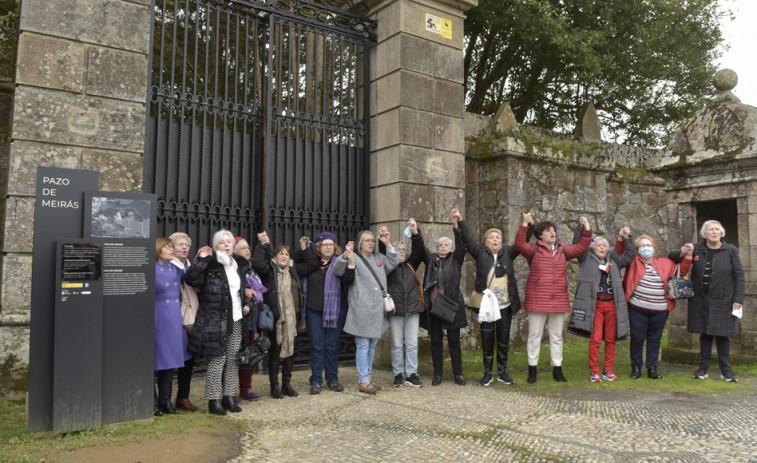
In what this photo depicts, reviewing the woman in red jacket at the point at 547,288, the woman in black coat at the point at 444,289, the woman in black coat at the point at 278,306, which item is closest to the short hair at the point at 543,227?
the woman in red jacket at the point at 547,288

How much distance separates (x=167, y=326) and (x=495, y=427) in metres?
2.76

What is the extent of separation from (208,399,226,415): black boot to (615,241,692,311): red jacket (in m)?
4.53

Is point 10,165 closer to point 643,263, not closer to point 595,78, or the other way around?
point 643,263

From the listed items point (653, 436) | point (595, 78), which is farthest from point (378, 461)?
point (595, 78)

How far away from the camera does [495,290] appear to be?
6297mm

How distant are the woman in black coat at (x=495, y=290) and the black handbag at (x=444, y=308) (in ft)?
1.05

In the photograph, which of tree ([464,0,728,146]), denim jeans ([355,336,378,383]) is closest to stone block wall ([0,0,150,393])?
denim jeans ([355,336,378,383])

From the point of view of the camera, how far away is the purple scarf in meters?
5.82

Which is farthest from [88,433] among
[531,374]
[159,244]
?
[531,374]

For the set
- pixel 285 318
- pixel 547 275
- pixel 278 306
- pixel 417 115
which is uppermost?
pixel 417 115

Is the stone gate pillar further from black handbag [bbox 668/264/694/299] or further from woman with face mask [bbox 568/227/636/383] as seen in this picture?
black handbag [bbox 668/264/694/299]

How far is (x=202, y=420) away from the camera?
460 cm

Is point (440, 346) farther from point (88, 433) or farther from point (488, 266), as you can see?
point (88, 433)

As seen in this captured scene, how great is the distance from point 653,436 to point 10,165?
575 centimetres
